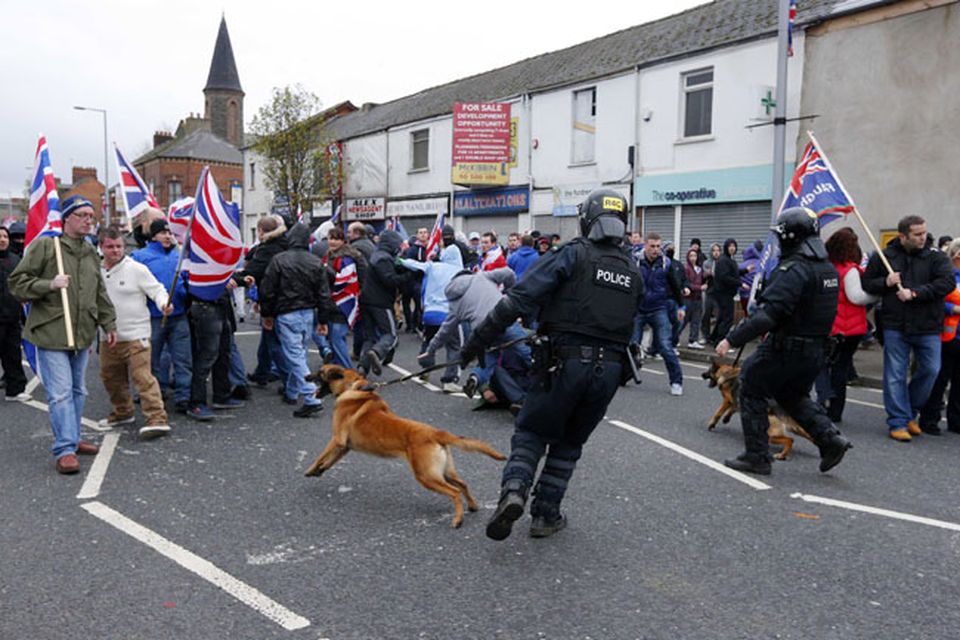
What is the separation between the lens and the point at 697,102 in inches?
701

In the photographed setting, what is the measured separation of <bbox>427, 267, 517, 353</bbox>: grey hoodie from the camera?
7.79 metres

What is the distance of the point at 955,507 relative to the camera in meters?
5.12

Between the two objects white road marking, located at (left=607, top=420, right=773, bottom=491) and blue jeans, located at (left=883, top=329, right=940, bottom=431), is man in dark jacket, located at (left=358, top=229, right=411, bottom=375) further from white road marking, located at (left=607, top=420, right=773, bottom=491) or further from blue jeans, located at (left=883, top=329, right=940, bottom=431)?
blue jeans, located at (left=883, top=329, right=940, bottom=431)

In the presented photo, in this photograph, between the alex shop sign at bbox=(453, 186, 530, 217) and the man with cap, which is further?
the alex shop sign at bbox=(453, 186, 530, 217)

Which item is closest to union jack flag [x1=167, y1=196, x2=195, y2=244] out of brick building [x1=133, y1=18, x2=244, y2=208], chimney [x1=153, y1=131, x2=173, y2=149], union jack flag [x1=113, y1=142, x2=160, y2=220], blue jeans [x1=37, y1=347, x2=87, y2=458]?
union jack flag [x1=113, y1=142, x2=160, y2=220]

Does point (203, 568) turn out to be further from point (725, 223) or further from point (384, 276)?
point (725, 223)

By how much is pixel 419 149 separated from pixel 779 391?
921 inches

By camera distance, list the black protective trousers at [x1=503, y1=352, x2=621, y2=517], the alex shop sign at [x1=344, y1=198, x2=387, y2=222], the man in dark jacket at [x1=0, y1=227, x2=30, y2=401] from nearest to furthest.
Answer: the black protective trousers at [x1=503, y1=352, x2=621, y2=517]
the man in dark jacket at [x1=0, y1=227, x2=30, y2=401]
the alex shop sign at [x1=344, y1=198, x2=387, y2=222]

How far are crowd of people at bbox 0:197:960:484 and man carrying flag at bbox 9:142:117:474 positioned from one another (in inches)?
0.4

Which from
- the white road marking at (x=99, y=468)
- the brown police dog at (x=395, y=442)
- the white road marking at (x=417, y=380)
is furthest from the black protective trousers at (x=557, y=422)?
the white road marking at (x=417, y=380)

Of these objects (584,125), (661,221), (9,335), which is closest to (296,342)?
(9,335)

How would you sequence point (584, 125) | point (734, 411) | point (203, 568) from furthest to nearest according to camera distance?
point (584, 125) < point (734, 411) < point (203, 568)

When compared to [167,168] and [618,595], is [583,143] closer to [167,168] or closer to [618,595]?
[618,595]

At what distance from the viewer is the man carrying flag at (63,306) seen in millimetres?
5574
